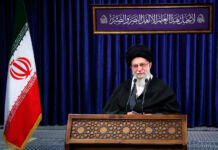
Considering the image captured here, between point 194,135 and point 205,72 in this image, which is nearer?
point 194,135

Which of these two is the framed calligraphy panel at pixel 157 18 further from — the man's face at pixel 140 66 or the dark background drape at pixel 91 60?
the man's face at pixel 140 66

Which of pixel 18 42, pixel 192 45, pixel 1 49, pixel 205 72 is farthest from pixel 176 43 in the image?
pixel 1 49

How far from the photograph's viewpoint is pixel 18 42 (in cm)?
312

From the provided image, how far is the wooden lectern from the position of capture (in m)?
1.42

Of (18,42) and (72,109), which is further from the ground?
(18,42)

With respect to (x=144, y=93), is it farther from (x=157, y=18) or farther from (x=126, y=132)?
(x=157, y=18)

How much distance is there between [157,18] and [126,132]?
258 cm

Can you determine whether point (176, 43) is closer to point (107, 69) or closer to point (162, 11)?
point (162, 11)

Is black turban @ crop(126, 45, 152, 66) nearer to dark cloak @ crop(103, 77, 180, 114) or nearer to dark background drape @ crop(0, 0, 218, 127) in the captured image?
dark cloak @ crop(103, 77, 180, 114)

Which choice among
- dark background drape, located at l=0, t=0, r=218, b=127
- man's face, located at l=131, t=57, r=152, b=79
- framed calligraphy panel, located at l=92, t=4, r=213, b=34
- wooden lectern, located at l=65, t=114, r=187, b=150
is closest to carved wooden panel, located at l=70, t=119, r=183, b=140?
wooden lectern, located at l=65, t=114, r=187, b=150

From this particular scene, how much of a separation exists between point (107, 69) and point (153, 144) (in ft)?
9.78

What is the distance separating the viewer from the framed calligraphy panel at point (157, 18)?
3.73m

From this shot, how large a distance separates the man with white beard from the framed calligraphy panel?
5.24 feet

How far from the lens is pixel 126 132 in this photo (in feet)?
4.85
